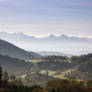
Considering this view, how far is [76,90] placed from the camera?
194 metres

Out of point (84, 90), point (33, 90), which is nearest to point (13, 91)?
point (33, 90)

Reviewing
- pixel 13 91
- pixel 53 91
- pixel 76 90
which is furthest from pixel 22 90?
pixel 76 90

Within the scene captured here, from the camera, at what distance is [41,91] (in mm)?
188375

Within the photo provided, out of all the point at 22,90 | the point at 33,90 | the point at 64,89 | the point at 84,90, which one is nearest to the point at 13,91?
the point at 22,90

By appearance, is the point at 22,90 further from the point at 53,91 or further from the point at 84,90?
the point at 84,90

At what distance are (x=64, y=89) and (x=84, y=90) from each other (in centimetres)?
1822

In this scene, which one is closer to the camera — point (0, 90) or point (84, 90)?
point (0, 90)

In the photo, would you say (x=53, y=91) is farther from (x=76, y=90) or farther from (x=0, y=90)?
(x=0, y=90)

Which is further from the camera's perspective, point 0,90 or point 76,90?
point 76,90

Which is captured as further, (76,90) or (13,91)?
(76,90)

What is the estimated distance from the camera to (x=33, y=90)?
193 m

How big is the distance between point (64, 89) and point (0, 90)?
52201 millimetres

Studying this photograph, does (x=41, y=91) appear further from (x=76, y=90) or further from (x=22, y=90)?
(x=76, y=90)

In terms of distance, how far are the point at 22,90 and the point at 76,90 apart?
4547 centimetres
